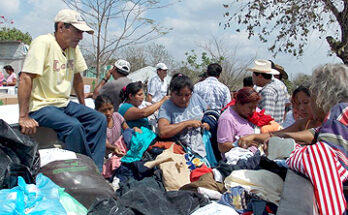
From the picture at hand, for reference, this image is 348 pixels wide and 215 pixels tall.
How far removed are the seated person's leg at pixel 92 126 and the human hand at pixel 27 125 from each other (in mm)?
450

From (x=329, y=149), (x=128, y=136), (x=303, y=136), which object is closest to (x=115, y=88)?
(x=128, y=136)

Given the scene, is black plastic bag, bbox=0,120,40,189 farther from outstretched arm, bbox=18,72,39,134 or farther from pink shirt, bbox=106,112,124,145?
pink shirt, bbox=106,112,124,145

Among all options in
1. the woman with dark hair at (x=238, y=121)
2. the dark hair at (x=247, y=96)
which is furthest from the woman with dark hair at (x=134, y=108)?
the dark hair at (x=247, y=96)

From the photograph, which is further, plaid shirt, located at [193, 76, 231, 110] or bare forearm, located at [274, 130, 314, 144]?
plaid shirt, located at [193, 76, 231, 110]

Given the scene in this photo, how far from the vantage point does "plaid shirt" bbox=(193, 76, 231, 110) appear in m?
5.70

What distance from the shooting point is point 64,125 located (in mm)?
3361

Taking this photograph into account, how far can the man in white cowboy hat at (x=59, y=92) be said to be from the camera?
A: 3201mm

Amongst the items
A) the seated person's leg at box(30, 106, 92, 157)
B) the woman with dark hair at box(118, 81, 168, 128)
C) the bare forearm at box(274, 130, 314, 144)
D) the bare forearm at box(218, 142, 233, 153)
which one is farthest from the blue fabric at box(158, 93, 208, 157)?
the bare forearm at box(274, 130, 314, 144)

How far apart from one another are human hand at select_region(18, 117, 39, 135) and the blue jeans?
13 centimetres

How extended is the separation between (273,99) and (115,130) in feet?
7.28

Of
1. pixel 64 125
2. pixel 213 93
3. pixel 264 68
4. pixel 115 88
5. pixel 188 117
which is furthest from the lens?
pixel 115 88

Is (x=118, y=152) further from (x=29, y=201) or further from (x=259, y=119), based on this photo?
(x=29, y=201)

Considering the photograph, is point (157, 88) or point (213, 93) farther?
point (157, 88)

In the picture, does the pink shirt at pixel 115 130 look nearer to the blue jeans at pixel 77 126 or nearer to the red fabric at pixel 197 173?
the blue jeans at pixel 77 126
